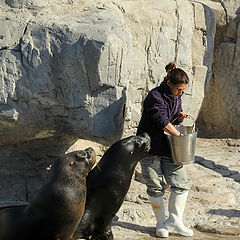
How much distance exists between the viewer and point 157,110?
17.4 feet

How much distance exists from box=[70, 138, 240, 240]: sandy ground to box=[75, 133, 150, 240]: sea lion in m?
0.41

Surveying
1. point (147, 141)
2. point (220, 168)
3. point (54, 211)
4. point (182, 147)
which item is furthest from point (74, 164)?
point (220, 168)

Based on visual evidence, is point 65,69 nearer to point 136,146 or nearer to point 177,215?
point 136,146

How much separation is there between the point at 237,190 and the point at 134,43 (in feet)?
7.16

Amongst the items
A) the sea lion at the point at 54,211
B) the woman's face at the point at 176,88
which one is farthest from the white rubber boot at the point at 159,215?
the sea lion at the point at 54,211

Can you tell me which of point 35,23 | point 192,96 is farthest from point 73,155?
point 192,96

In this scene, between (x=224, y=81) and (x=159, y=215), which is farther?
(x=224, y=81)

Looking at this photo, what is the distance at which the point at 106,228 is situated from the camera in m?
5.27

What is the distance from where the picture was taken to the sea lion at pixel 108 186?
520 centimetres

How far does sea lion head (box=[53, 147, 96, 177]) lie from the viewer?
4.56 metres

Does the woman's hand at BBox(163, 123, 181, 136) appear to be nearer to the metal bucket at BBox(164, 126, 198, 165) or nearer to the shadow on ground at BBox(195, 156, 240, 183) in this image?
the metal bucket at BBox(164, 126, 198, 165)

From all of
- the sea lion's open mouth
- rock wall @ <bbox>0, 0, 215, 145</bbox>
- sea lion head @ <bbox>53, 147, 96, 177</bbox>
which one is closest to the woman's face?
the sea lion's open mouth

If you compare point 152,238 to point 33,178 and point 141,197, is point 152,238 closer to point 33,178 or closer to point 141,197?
point 141,197

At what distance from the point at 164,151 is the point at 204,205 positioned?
53.6 inches
